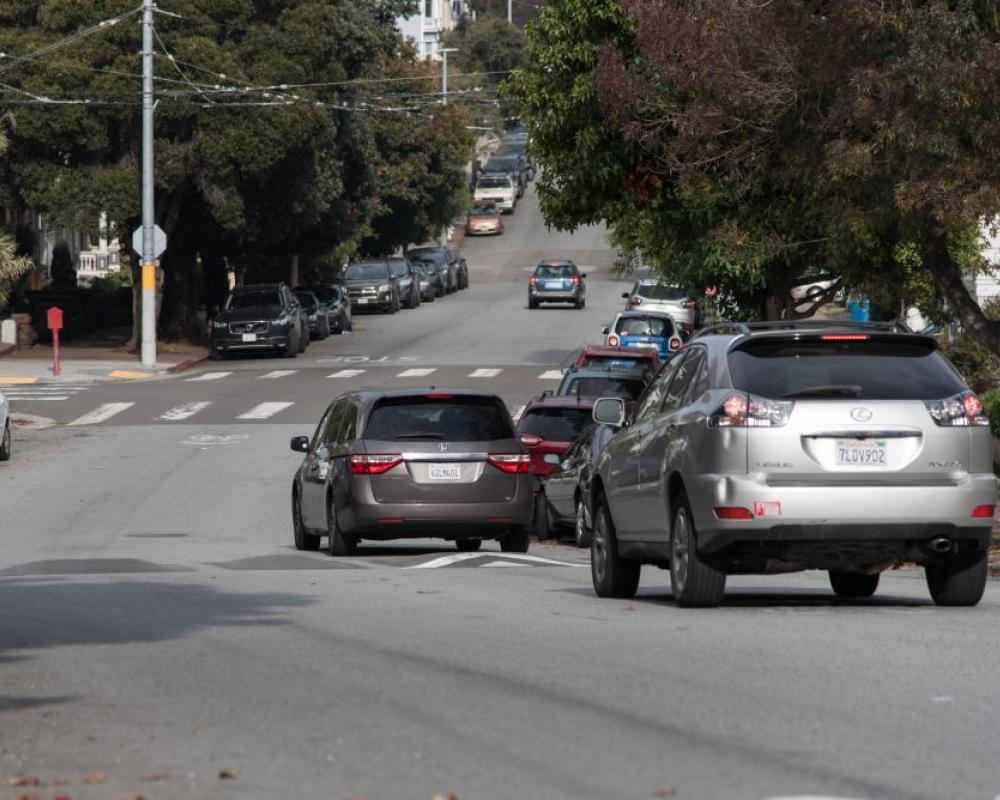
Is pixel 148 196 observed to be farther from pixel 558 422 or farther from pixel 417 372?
pixel 558 422

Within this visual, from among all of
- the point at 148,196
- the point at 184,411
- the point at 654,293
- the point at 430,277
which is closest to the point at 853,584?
the point at 184,411

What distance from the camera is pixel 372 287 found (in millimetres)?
72938

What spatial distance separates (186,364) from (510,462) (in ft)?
109

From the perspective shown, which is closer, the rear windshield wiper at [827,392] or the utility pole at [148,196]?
the rear windshield wiper at [827,392]

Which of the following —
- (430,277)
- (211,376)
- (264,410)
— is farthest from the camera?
(430,277)

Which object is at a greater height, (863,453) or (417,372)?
(863,453)

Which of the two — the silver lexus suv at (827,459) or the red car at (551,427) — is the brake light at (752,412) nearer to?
the silver lexus suv at (827,459)

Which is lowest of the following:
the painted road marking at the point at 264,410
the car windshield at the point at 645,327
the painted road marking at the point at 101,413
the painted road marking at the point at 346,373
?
the painted road marking at the point at 101,413

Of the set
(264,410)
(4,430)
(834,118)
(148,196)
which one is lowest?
(264,410)

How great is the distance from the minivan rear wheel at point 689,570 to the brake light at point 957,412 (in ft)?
5.10

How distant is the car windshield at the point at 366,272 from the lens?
241 ft

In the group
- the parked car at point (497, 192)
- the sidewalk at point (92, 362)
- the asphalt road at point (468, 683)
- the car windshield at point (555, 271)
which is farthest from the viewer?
the parked car at point (497, 192)

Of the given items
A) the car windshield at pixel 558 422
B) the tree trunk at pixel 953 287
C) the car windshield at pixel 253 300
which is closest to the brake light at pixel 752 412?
the tree trunk at pixel 953 287

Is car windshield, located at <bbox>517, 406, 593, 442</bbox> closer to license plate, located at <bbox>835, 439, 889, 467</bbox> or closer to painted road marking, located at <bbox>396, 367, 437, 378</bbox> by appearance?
license plate, located at <bbox>835, 439, 889, 467</bbox>
